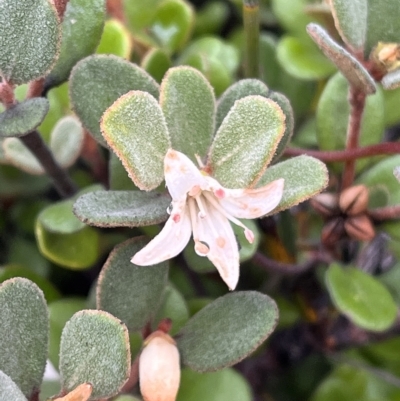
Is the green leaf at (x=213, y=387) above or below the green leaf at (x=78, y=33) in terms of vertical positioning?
below

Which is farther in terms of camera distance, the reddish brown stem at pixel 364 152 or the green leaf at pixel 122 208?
the reddish brown stem at pixel 364 152

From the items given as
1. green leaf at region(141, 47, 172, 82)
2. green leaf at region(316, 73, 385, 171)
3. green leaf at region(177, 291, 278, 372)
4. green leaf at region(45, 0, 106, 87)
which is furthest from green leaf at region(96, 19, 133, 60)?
green leaf at region(177, 291, 278, 372)

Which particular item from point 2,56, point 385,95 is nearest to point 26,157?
point 2,56

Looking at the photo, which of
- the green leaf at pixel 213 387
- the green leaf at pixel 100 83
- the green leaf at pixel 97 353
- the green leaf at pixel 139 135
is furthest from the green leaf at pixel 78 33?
the green leaf at pixel 213 387

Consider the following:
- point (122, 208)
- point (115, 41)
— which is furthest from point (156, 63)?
point (122, 208)

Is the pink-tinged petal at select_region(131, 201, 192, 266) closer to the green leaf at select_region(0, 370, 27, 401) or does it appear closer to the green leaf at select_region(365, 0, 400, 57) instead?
the green leaf at select_region(0, 370, 27, 401)

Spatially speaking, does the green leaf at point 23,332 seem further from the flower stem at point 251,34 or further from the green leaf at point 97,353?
the flower stem at point 251,34

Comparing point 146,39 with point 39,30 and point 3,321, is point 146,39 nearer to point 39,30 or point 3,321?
point 39,30

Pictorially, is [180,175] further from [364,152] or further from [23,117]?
[364,152]
